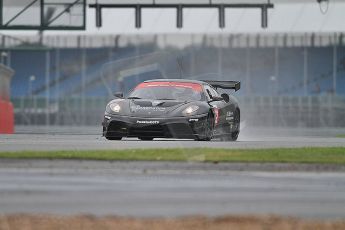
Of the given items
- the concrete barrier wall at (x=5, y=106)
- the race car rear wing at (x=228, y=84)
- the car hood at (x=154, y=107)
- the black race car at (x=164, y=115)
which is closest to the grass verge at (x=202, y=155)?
the black race car at (x=164, y=115)

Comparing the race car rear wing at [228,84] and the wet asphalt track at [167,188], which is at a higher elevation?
the race car rear wing at [228,84]

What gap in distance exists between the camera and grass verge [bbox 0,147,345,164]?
48.4 feet

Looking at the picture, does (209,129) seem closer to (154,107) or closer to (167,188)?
(154,107)

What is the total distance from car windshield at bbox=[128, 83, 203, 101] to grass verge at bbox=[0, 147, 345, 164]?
276 centimetres

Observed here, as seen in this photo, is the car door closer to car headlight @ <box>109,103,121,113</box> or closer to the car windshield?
the car windshield

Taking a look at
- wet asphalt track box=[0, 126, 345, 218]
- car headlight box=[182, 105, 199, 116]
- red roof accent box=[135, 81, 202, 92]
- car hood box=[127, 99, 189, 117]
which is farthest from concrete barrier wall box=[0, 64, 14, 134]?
wet asphalt track box=[0, 126, 345, 218]

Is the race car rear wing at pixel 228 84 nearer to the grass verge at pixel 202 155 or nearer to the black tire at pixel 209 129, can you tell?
the black tire at pixel 209 129

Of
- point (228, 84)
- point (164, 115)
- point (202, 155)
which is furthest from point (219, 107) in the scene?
point (202, 155)

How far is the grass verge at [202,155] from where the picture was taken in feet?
48.4

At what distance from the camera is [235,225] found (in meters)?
8.13

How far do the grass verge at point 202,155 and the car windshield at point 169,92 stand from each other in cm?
276

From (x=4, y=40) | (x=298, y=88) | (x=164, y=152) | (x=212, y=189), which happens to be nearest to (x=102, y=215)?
(x=212, y=189)

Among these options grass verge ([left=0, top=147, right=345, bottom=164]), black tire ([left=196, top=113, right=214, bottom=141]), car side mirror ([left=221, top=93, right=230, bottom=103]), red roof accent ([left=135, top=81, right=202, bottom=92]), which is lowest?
grass verge ([left=0, top=147, right=345, bottom=164])

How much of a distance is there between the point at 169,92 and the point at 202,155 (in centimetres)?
423
